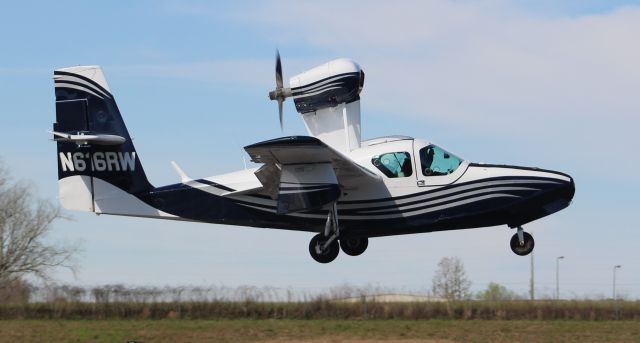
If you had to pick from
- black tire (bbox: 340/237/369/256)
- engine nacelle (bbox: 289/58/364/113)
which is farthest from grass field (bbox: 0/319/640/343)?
engine nacelle (bbox: 289/58/364/113)

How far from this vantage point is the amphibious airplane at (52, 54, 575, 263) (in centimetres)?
2447

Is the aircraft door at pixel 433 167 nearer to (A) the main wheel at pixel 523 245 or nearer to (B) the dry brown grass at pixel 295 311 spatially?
(A) the main wheel at pixel 523 245

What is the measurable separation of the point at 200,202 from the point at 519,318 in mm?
12235

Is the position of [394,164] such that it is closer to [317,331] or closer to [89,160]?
[317,331]

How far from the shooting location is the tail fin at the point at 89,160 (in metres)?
27.0

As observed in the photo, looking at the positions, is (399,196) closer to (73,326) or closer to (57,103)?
(57,103)

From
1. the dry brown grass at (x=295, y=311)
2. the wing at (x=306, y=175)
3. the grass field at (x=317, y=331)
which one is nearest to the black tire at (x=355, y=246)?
the wing at (x=306, y=175)

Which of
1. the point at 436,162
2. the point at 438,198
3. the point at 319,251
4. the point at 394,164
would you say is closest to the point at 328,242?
the point at 319,251

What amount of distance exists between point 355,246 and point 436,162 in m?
3.25

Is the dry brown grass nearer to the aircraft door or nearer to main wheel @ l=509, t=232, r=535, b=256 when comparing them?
main wheel @ l=509, t=232, r=535, b=256

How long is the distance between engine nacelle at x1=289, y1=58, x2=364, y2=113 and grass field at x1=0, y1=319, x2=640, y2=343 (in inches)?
249

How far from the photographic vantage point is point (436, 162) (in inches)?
990

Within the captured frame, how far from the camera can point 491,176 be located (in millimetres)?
25062

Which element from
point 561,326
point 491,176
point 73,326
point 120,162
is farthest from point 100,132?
point 561,326
